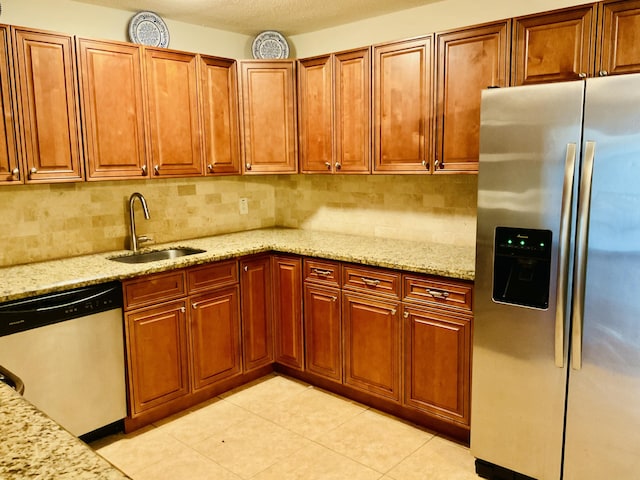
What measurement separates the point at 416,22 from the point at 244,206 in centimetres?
188

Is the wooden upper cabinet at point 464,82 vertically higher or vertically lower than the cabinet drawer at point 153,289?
higher

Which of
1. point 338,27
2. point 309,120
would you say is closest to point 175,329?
point 309,120

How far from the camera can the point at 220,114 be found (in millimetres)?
3559

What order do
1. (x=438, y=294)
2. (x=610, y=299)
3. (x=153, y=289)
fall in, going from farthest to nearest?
(x=153, y=289) < (x=438, y=294) < (x=610, y=299)

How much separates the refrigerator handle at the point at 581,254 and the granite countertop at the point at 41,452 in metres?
1.84

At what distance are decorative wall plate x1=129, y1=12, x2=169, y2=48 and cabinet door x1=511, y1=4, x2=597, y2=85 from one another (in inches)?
86.7

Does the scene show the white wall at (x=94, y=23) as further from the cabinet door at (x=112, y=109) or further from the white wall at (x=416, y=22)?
the white wall at (x=416, y=22)

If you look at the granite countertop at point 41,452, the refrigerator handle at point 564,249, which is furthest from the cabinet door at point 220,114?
the granite countertop at point 41,452

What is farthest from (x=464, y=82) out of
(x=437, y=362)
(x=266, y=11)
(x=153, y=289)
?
(x=153, y=289)

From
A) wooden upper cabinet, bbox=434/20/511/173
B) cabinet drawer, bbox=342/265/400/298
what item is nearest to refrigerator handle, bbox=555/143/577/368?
wooden upper cabinet, bbox=434/20/511/173

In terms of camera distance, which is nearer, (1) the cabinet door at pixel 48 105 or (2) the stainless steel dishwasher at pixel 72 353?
(2) the stainless steel dishwasher at pixel 72 353

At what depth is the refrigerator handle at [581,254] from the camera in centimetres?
203

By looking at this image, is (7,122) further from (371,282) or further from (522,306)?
(522,306)

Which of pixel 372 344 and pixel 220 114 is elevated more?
pixel 220 114
